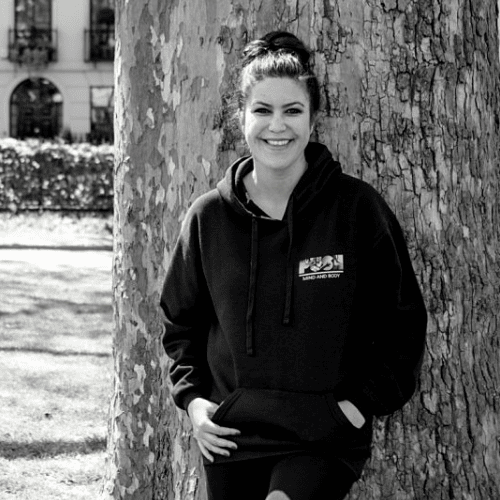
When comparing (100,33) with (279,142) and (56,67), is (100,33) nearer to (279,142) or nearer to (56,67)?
(56,67)

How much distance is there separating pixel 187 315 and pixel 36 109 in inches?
1258

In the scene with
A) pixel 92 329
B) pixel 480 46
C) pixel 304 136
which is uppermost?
pixel 480 46

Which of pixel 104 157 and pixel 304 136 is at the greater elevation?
pixel 304 136

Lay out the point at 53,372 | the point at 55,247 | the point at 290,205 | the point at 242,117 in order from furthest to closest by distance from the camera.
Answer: the point at 55,247
the point at 53,372
the point at 242,117
the point at 290,205

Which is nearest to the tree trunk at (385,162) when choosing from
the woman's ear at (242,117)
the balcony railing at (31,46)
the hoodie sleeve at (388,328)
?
the woman's ear at (242,117)

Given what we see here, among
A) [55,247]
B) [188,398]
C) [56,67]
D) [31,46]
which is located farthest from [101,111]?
[188,398]

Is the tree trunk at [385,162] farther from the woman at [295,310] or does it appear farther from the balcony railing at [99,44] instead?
the balcony railing at [99,44]

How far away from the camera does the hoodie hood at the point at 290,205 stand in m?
2.90

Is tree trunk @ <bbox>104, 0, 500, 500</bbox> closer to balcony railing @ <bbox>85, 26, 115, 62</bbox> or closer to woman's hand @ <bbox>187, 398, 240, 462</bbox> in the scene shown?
woman's hand @ <bbox>187, 398, 240, 462</bbox>

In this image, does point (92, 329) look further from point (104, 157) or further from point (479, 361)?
point (104, 157)

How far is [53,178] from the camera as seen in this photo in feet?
65.6

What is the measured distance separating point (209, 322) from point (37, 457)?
3012 millimetres

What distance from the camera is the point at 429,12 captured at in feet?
11.8

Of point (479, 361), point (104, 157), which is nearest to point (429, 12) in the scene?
point (479, 361)
